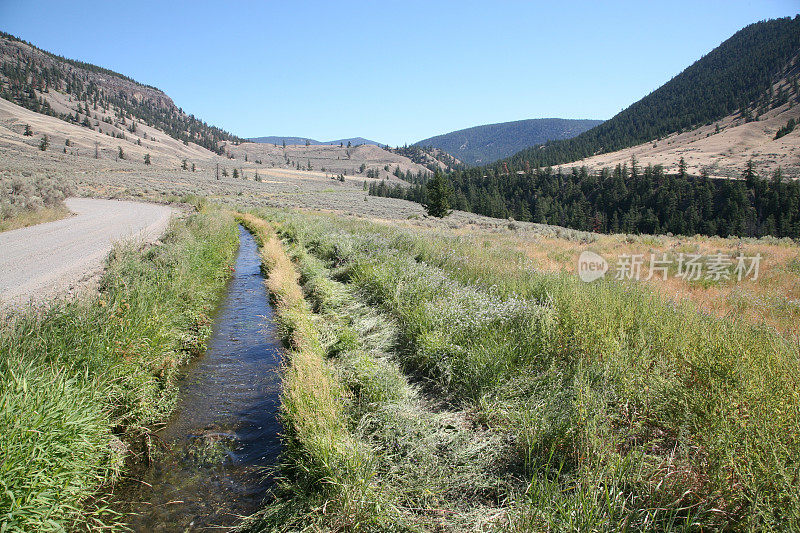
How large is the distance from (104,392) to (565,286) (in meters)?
7.81

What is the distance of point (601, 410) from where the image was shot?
3867 mm

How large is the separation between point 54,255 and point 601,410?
1431 cm

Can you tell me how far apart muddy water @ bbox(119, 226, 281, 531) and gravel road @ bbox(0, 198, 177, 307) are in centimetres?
281

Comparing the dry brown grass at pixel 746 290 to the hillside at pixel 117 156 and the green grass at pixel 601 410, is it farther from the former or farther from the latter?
the hillside at pixel 117 156

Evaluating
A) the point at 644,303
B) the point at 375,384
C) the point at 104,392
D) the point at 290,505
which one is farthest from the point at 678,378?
the point at 104,392

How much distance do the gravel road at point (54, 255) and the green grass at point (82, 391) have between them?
843mm

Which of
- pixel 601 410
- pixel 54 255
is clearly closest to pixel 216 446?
pixel 601 410

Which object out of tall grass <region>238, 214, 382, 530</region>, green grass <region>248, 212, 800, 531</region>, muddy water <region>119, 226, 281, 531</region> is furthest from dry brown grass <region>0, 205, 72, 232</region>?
tall grass <region>238, 214, 382, 530</region>

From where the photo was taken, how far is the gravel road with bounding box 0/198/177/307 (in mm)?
7801

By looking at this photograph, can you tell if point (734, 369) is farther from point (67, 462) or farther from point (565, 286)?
point (67, 462)

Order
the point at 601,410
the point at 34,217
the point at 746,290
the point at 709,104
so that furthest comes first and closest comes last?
the point at 709,104
the point at 34,217
the point at 746,290
the point at 601,410

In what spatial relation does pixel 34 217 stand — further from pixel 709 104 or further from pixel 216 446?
pixel 709 104

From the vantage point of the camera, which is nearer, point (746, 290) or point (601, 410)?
point (601, 410)

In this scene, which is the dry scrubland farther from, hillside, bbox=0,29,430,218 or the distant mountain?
the distant mountain
